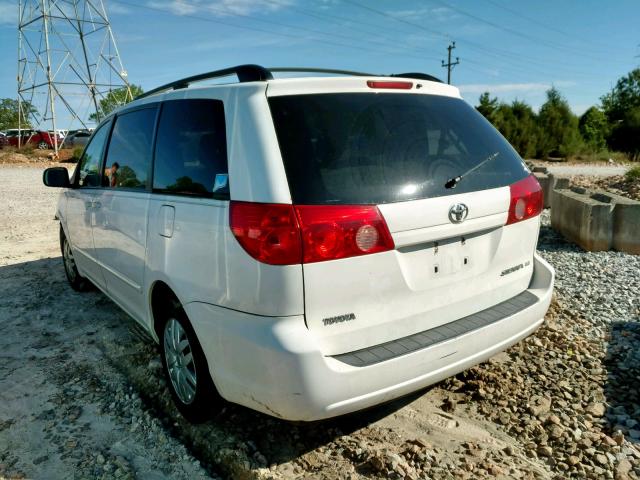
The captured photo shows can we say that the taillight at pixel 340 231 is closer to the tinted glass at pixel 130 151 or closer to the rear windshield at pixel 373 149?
the rear windshield at pixel 373 149

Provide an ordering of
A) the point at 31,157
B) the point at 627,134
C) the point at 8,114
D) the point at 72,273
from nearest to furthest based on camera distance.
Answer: the point at 72,273, the point at 31,157, the point at 627,134, the point at 8,114

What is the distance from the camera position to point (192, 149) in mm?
2701

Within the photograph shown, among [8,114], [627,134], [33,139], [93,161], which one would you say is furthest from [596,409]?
[8,114]

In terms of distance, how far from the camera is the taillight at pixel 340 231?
6.82 ft

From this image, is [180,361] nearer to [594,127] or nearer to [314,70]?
[314,70]

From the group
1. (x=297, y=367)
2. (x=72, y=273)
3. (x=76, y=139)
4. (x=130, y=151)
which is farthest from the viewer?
(x=76, y=139)

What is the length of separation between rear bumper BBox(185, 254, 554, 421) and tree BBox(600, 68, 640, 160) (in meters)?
29.2

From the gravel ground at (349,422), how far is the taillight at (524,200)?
1149 mm

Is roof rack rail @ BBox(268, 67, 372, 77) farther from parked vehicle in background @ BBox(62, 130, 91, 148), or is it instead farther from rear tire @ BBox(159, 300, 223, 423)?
parked vehicle in background @ BBox(62, 130, 91, 148)

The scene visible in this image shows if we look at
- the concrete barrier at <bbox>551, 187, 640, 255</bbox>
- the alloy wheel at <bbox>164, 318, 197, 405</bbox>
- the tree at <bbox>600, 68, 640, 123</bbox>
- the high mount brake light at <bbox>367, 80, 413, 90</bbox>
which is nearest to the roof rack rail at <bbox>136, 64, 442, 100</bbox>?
the high mount brake light at <bbox>367, 80, 413, 90</bbox>

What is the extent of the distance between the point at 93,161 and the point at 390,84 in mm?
3045

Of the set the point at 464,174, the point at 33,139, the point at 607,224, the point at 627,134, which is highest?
the point at 627,134

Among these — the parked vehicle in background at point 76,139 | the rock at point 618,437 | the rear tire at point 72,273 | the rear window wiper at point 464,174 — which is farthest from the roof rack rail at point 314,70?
the parked vehicle in background at point 76,139

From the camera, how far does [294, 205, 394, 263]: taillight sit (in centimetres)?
208
